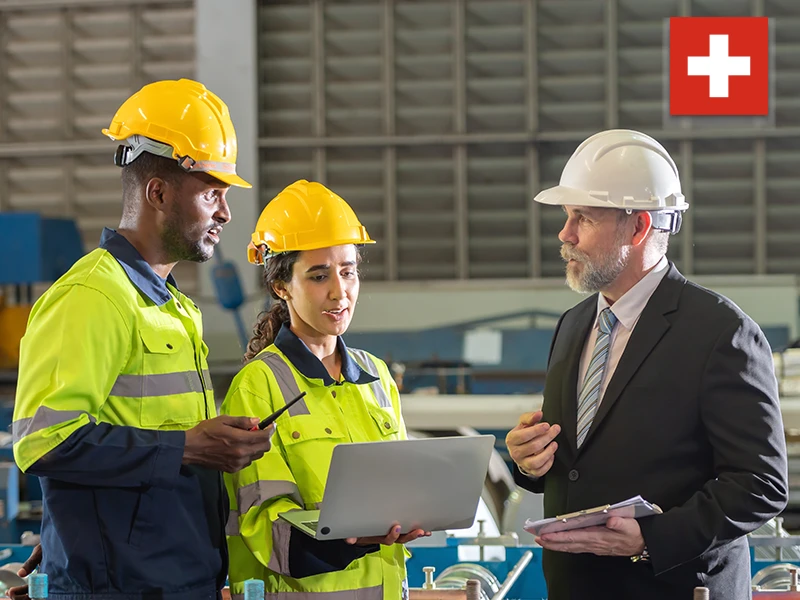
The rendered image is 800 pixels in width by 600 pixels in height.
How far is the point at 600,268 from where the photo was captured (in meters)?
Answer: 1.74

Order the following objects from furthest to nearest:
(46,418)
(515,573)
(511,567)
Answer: (511,567), (515,573), (46,418)

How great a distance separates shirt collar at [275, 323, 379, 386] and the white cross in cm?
389

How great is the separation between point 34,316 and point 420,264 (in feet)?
18.0

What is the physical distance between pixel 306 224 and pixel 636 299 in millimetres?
665

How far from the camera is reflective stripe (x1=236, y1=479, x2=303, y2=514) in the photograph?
5.28 feet

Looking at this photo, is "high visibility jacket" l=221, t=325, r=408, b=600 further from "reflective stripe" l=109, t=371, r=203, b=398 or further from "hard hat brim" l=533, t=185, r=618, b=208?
"hard hat brim" l=533, t=185, r=618, b=208

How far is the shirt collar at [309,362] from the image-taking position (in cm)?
176

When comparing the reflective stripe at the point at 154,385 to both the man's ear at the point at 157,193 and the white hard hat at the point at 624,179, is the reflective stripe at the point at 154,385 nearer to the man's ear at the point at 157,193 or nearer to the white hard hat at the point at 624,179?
the man's ear at the point at 157,193

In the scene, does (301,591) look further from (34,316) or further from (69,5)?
(69,5)

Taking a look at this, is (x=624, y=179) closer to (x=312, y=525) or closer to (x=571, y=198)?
(x=571, y=198)

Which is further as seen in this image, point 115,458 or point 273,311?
point 273,311

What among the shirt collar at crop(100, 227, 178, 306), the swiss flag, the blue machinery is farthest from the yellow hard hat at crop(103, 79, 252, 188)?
the swiss flag

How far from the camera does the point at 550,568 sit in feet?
5.79

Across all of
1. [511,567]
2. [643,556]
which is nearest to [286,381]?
[643,556]
